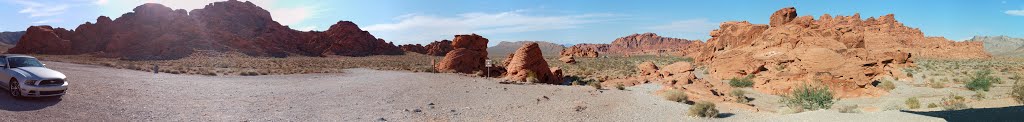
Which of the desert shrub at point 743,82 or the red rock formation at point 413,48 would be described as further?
the red rock formation at point 413,48

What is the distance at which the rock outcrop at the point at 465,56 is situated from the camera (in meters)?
35.5

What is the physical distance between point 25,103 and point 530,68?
20419mm

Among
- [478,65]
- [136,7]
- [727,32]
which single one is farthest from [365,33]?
[727,32]

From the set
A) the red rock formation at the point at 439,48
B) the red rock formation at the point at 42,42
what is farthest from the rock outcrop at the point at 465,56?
the red rock formation at the point at 439,48

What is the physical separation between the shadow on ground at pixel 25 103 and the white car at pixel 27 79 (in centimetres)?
12

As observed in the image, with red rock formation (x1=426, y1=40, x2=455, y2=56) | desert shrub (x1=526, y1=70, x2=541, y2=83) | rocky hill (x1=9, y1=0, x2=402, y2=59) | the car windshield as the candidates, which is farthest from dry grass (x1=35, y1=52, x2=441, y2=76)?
red rock formation (x1=426, y1=40, x2=455, y2=56)

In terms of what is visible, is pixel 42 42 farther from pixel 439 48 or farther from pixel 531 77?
pixel 531 77

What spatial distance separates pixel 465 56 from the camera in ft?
119

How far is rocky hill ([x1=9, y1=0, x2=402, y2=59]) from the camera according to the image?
3059 inches

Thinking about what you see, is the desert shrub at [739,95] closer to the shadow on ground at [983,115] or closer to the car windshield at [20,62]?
the shadow on ground at [983,115]

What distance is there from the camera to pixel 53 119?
9359 mm

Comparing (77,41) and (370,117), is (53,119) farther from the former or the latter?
(77,41)

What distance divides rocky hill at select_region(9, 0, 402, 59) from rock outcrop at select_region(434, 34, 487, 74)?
52044mm

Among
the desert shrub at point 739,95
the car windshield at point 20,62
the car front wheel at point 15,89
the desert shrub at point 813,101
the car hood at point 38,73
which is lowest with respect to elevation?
the desert shrub at point 739,95
